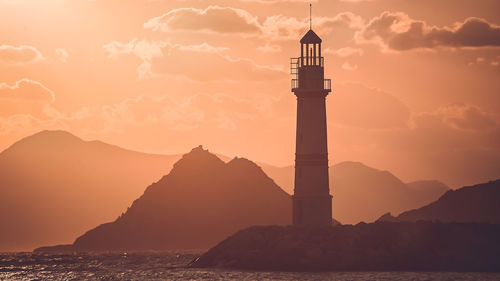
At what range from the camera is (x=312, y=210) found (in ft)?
266

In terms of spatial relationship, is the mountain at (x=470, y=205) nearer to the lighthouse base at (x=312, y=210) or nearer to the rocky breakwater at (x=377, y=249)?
the rocky breakwater at (x=377, y=249)

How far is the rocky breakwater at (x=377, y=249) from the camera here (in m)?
77.4

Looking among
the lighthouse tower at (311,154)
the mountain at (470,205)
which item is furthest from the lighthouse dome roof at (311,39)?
the mountain at (470,205)

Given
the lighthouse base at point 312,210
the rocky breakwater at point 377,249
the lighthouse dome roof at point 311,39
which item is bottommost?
the rocky breakwater at point 377,249

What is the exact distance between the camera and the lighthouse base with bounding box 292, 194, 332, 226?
80.8 meters

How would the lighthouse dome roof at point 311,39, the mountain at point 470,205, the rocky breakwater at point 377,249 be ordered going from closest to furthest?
1. the rocky breakwater at point 377,249
2. the lighthouse dome roof at point 311,39
3. the mountain at point 470,205

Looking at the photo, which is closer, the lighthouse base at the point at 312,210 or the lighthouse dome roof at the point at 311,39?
the lighthouse base at the point at 312,210

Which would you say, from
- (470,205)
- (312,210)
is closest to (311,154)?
(312,210)

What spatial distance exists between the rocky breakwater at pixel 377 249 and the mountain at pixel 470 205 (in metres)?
82.5

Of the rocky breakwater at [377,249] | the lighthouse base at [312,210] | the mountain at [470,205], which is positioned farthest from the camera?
the mountain at [470,205]

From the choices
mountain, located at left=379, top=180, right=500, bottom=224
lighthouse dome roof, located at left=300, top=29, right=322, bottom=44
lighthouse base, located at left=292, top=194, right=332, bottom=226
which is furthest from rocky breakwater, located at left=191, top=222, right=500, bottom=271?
mountain, located at left=379, top=180, right=500, bottom=224

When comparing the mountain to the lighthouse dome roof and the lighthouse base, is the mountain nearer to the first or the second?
the lighthouse base

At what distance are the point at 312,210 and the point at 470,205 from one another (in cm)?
9169

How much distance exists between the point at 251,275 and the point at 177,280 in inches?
213
